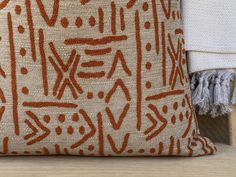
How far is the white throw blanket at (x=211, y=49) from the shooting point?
873mm

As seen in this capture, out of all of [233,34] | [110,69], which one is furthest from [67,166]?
[233,34]

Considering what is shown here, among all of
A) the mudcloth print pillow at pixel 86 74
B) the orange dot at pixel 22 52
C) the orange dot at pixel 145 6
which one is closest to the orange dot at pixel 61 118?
the mudcloth print pillow at pixel 86 74

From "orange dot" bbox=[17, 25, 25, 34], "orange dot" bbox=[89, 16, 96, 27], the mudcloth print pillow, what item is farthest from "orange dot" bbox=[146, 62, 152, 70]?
"orange dot" bbox=[17, 25, 25, 34]

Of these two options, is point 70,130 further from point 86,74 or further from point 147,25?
point 147,25

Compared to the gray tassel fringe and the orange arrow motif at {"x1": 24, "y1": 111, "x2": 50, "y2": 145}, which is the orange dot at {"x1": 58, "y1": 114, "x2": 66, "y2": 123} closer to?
the orange arrow motif at {"x1": 24, "y1": 111, "x2": 50, "y2": 145}

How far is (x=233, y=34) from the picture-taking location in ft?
2.92

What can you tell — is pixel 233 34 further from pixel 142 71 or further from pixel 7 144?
pixel 7 144

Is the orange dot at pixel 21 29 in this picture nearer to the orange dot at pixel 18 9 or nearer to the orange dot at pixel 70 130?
the orange dot at pixel 18 9

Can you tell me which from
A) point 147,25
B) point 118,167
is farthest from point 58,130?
point 147,25

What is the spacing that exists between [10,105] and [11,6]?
169 mm

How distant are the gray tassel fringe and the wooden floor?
0.10m

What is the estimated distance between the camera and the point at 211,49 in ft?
2.91

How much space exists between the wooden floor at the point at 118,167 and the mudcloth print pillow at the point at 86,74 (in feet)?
0.13

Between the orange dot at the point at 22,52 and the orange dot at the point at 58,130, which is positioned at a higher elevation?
the orange dot at the point at 22,52
